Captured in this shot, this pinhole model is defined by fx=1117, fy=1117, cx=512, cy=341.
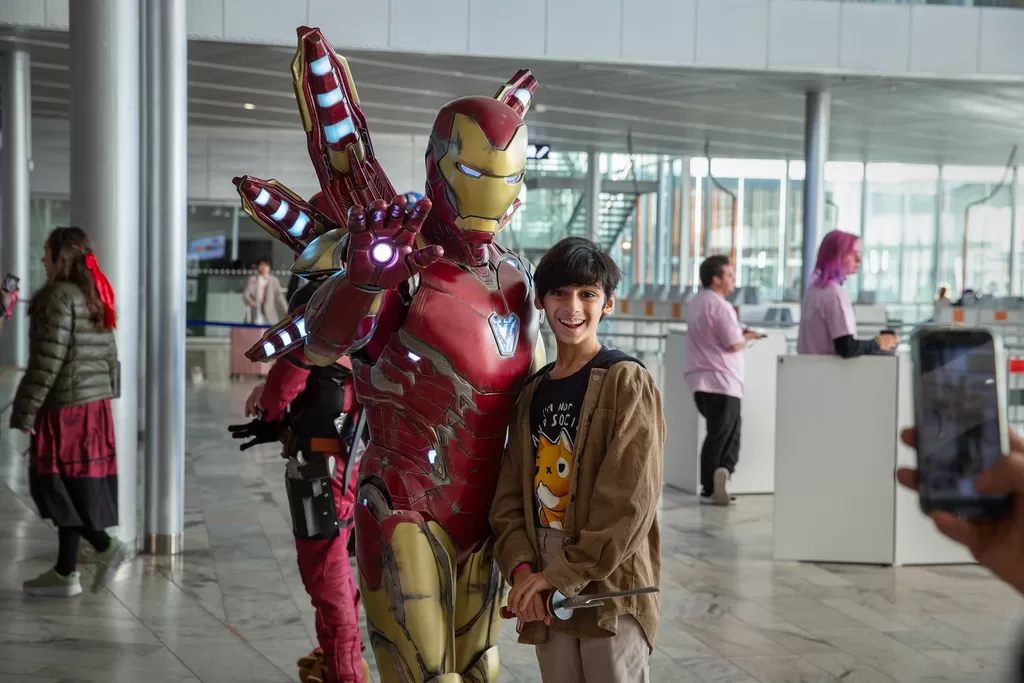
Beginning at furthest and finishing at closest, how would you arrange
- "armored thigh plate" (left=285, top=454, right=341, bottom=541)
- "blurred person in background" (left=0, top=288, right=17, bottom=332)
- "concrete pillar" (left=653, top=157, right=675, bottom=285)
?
"concrete pillar" (left=653, top=157, right=675, bottom=285) → "blurred person in background" (left=0, top=288, right=17, bottom=332) → "armored thigh plate" (left=285, top=454, right=341, bottom=541)

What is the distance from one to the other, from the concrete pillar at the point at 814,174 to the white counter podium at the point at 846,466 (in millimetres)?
6731

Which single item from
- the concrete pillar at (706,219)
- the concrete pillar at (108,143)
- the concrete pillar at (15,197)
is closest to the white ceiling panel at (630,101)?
the concrete pillar at (15,197)

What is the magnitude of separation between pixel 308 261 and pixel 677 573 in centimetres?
367

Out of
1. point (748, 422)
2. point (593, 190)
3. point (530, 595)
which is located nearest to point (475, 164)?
point (530, 595)

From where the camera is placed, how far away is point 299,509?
150 inches

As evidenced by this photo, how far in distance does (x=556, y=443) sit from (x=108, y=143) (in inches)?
158

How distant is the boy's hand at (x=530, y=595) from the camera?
92.4 inches

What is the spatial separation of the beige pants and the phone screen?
140cm

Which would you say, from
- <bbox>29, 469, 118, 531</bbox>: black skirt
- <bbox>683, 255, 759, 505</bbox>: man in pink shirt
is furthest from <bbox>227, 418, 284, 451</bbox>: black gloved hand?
<bbox>683, 255, 759, 505</bbox>: man in pink shirt

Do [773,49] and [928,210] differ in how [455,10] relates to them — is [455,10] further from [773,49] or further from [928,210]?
[928,210]

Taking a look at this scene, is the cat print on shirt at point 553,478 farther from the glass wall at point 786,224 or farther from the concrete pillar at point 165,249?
the glass wall at point 786,224

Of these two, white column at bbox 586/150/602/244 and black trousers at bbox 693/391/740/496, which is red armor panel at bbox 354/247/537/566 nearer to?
black trousers at bbox 693/391/740/496

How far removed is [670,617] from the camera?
16.2 feet

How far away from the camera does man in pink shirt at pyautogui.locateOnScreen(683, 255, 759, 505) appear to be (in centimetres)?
736
